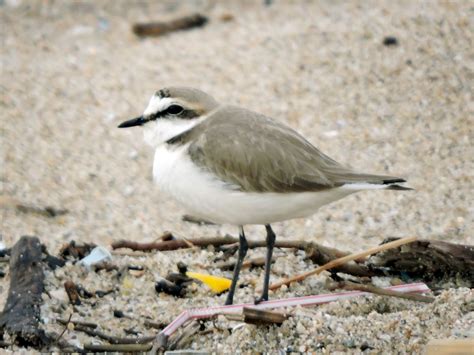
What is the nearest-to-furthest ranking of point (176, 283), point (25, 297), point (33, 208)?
point (25, 297) → point (176, 283) → point (33, 208)

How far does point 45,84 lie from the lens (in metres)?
7.05

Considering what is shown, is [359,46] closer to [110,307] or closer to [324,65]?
[324,65]

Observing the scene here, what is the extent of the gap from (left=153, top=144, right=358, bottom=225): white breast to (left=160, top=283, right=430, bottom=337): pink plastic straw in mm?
346

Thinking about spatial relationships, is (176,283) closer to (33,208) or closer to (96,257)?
(96,257)

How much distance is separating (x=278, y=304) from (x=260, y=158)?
610mm

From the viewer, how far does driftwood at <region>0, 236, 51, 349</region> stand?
3613mm

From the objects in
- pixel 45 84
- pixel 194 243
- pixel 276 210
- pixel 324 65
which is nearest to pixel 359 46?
pixel 324 65

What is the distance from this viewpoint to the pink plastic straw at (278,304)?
3615 mm

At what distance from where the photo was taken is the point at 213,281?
13.9 feet

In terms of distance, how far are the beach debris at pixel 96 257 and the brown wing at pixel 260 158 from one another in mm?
896

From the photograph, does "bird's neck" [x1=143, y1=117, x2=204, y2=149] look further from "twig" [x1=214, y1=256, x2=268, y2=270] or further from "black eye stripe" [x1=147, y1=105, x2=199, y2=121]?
"twig" [x1=214, y1=256, x2=268, y2=270]

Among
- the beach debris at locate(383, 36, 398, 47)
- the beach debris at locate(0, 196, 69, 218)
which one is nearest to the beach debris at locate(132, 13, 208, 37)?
the beach debris at locate(383, 36, 398, 47)

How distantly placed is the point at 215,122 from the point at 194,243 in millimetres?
904

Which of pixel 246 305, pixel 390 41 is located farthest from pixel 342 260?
pixel 390 41
